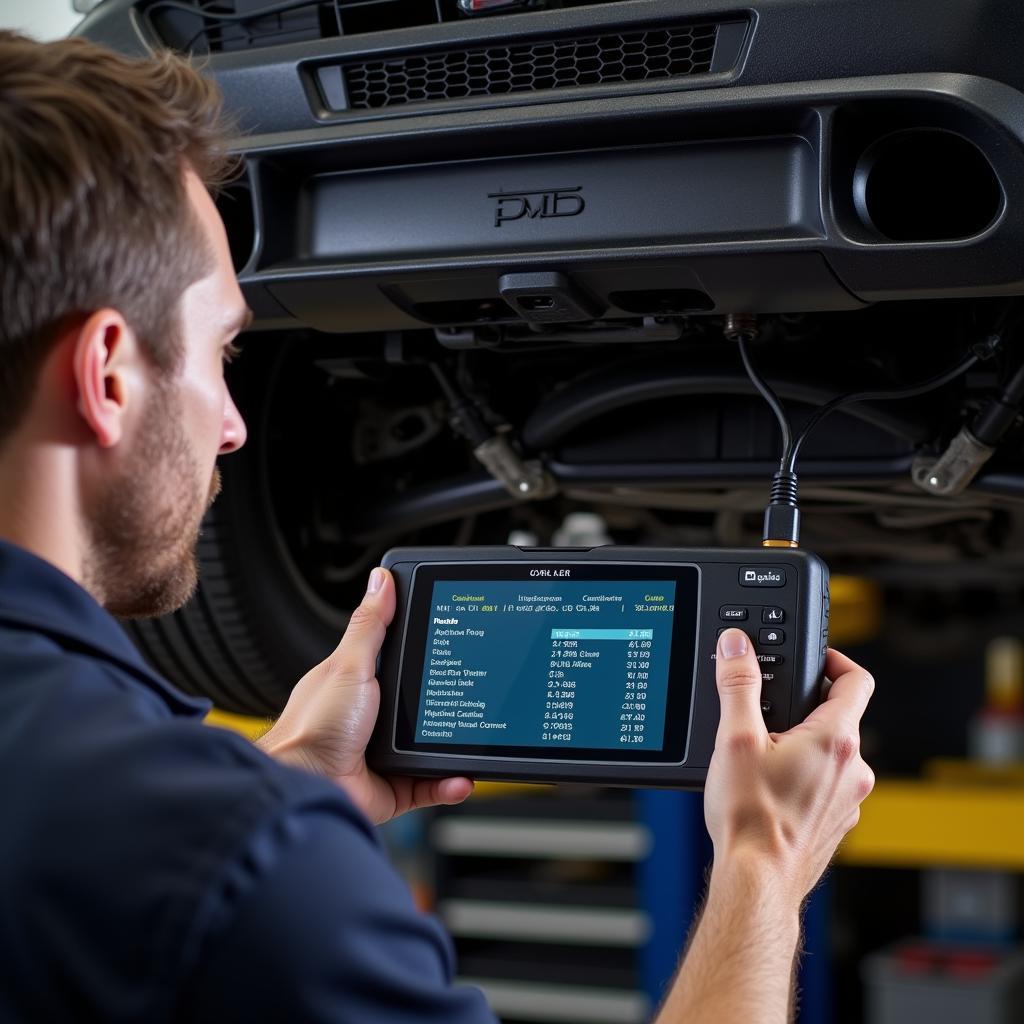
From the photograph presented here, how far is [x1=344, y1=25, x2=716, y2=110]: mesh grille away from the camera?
3.29 ft

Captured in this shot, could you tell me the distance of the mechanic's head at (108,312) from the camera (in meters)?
0.66

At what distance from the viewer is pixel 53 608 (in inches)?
25.0

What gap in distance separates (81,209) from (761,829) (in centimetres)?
49

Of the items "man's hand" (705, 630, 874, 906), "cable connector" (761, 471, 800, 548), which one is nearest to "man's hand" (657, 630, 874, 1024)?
"man's hand" (705, 630, 874, 906)

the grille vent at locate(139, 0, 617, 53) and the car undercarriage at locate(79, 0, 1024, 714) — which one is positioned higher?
the grille vent at locate(139, 0, 617, 53)

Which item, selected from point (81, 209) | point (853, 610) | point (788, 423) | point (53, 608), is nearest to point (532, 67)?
point (788, 423)

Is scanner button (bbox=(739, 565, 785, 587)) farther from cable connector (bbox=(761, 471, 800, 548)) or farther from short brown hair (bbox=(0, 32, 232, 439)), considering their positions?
short brown hair (bbox=(0, 32, 232, 439))

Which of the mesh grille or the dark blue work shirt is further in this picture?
the mesh grille

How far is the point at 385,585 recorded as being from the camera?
1027mm

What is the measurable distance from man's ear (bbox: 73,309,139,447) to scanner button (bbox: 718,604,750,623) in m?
0.42

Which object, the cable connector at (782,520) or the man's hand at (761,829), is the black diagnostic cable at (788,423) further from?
the man's hand at (761,829)

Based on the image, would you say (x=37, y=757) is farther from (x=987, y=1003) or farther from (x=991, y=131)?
(x=987, y=1003)

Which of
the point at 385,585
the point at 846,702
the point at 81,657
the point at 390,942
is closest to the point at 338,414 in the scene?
the point at 385,585

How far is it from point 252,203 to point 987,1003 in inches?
108
